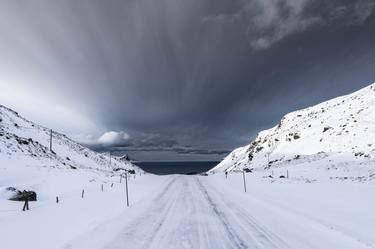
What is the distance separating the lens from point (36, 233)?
12.9m

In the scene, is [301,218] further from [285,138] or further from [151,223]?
[285,138]

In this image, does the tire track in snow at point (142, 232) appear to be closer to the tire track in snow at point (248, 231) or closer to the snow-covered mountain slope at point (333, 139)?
the tire track in snow at point (248, 231)

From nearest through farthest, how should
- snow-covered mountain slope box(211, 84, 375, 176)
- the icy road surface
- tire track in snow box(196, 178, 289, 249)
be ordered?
Result: 1. tire track in snow box(196, 178, 289, 249)
2. the icy road surface
3. snow-covered mountain slope box(211, 84, 375, 176)

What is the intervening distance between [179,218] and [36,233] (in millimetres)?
6217

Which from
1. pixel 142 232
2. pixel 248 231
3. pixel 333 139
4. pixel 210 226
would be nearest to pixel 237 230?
pixel 248 231

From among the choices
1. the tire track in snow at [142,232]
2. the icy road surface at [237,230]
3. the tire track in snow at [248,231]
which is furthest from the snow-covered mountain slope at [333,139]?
the tire track in snow at [142,232]

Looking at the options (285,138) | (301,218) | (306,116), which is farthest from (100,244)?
(306,116)

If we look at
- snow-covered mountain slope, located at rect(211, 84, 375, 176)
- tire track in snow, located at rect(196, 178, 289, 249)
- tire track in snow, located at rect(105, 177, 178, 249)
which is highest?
snow-covered mountain slope, located at rect(211, 84, 375, 176)

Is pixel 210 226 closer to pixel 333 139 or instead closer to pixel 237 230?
pixel 237 230

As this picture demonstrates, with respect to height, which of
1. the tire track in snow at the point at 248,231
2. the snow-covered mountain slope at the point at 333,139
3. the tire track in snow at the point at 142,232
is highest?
the snow-covered mountain slope at the point at 333,139

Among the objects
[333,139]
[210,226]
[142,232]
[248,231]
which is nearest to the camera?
[248,231]

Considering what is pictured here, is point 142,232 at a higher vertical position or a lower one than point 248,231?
higher

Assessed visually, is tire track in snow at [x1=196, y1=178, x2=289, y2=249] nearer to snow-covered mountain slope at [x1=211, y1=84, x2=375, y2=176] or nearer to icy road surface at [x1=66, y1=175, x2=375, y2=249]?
icy road surface at [x1=66, y1=175, x2=375, y2=249]

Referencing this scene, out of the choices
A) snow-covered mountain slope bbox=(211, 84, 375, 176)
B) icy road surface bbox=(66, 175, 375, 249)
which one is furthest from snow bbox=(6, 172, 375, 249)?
snow-covered mountain slope bbox=(211, 84, 375, 176)
